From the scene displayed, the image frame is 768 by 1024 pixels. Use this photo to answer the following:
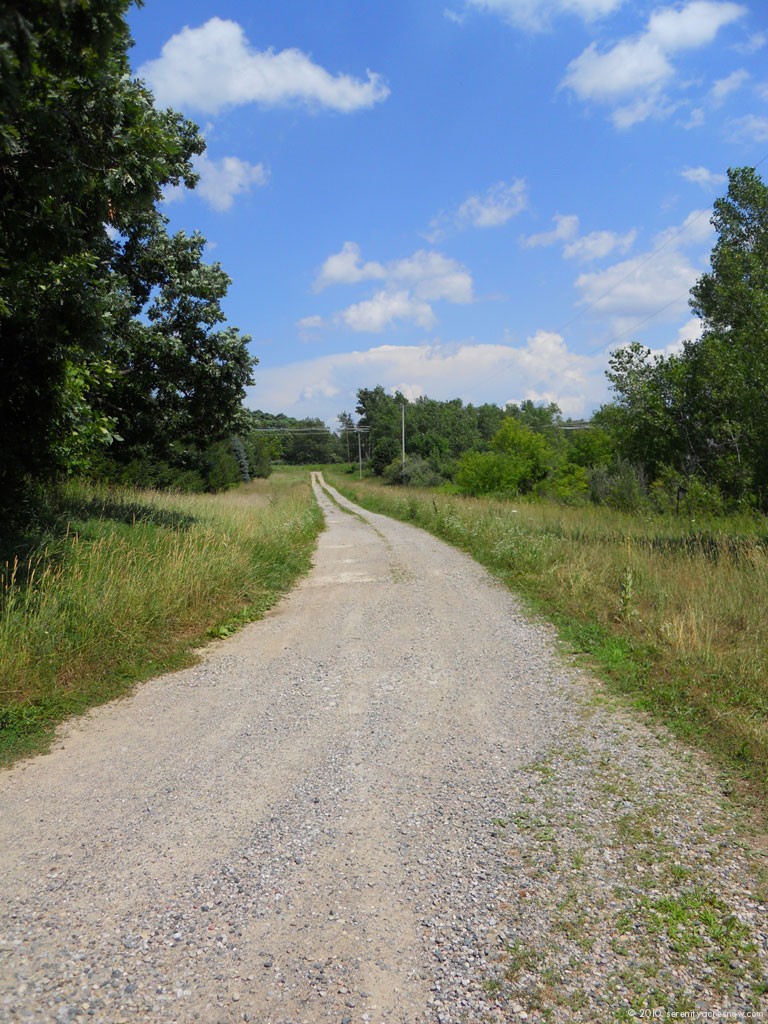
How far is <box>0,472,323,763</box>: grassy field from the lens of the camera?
223 inches

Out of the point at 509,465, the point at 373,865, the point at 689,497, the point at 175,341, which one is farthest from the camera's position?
the point at 509,465

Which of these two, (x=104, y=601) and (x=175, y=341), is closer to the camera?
(x=104, y=601)

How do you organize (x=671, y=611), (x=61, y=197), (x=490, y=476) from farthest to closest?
1. (x=490, y=476)
2. (x=671, y=611)
3. (x=61, y=197)

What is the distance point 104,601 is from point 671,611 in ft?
20.5

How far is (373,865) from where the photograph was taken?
340 cm

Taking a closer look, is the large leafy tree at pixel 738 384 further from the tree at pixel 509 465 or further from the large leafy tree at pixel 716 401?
the tree at pixel 509 465

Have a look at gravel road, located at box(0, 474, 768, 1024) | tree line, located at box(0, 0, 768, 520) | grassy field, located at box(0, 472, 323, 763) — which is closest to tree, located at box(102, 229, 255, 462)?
tree line, located at box(0, 0, 768, 520)

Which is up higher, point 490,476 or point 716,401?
point 716,401

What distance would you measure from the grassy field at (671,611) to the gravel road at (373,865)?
1.51 feet

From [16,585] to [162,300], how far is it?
7960 millimetres

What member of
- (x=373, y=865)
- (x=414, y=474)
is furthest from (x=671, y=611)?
(x=414, y=474)

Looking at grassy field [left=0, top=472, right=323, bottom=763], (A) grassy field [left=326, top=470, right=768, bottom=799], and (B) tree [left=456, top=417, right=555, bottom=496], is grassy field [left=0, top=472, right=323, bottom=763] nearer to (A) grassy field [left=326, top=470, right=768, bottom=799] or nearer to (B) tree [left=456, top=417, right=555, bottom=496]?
(A) grassy field [left=326, top=470, right=768, bottom=799]

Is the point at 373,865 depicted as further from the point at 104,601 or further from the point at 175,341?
the point at 175,341

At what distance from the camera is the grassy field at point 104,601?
567cm
